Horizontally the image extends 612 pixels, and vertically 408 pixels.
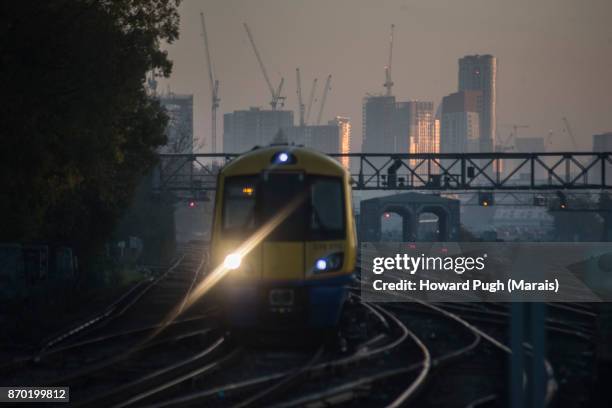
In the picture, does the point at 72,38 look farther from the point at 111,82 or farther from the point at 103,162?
the point at 103,162

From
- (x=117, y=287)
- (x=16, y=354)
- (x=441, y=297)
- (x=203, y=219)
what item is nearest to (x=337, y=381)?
(x=16, y=354)

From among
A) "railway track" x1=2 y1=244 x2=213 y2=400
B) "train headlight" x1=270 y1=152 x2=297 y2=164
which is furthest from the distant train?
"railway track" x1=2 y1=244 x2=213 y2=400

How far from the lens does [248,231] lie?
16.7 metres

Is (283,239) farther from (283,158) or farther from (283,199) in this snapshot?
(283,158)

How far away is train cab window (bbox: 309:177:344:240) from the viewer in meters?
16.7

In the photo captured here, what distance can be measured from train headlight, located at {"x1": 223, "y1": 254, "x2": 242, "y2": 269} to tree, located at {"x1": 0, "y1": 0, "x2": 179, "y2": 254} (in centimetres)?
987

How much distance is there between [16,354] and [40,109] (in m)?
8.72

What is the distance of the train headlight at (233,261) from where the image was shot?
16.5m

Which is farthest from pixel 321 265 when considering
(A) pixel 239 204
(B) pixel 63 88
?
(B) pixel 63 88

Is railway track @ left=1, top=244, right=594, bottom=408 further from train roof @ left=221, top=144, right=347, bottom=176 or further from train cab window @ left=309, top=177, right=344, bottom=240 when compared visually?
train roof @ left=221, top=144, right=347, bottom=176

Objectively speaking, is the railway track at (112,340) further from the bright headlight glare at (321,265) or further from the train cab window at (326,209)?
the train cab window at (326,209)

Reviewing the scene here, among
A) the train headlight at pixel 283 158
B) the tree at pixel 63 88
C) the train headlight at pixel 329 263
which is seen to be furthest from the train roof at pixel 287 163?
the tree at pixel 63 88

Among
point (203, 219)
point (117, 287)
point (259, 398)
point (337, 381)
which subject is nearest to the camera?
point (259, 398)

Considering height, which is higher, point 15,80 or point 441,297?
point 15,80
